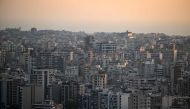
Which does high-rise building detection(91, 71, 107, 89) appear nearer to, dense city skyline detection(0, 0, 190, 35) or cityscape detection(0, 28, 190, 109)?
cityscape detection(0, 28, 190, 109)

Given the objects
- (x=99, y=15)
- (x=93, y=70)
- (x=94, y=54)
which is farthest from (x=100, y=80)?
(x=99, y=15)

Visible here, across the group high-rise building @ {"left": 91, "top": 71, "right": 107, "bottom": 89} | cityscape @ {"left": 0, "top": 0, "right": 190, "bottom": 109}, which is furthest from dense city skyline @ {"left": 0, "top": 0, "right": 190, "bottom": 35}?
high-rise building @ {"left": 91, "top": 71, "right": 107, "bottom": 89}

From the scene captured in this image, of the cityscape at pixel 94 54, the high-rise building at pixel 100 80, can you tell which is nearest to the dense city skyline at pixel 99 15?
the cityscape at pixel 94 54

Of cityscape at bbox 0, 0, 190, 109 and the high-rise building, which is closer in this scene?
cityscape at bbox 0, 0, 190, 109

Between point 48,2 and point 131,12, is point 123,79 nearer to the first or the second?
point 131,12

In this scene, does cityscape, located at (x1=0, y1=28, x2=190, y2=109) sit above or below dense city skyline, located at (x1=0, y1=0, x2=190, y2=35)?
below

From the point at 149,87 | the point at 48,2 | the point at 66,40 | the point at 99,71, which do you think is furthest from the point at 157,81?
the point at 48,2

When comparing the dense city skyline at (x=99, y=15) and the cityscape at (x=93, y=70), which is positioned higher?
the dense city skyline at (x=99, y=15)

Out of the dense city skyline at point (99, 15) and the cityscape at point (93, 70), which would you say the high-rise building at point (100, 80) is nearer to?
the cityscape at point (93, 70)
